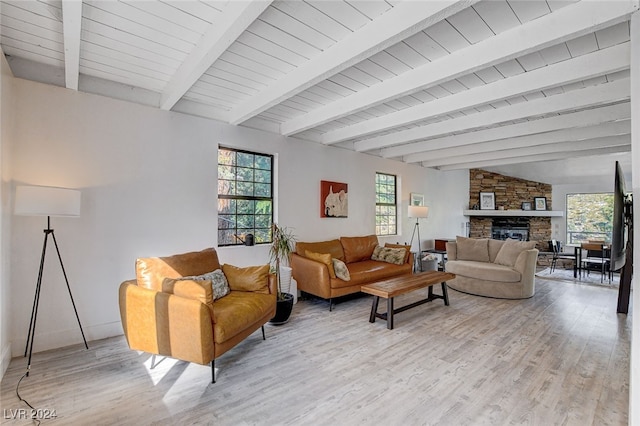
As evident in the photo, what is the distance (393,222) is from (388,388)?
182 inches

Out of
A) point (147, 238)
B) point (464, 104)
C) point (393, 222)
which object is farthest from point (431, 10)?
point (393, 222)

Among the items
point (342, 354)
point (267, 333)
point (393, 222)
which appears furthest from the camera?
point (393, 222)

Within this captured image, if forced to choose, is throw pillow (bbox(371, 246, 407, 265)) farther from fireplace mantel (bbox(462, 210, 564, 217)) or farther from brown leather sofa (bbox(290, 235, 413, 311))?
fireplace mantel (bbox(462, 210, 564, 217))

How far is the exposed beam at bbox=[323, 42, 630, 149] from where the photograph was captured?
2371 millimetres

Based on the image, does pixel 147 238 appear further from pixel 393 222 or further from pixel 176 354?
pixel 393 222

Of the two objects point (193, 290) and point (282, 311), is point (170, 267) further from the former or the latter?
point (282, 311)

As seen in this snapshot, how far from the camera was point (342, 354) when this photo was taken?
271cm

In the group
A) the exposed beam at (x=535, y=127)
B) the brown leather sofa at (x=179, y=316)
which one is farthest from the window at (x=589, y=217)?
the brown leather sofa at (x=179, y=316)

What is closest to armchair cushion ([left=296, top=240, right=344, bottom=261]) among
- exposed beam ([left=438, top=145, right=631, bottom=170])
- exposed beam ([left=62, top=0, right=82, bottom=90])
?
exposed beam ([left=62, top=0, right=82, bottom=90])

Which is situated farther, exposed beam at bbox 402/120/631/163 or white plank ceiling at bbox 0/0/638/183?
exposed beam at bbox 402/120/631/163

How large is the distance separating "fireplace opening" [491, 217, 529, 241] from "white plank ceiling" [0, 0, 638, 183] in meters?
5.03

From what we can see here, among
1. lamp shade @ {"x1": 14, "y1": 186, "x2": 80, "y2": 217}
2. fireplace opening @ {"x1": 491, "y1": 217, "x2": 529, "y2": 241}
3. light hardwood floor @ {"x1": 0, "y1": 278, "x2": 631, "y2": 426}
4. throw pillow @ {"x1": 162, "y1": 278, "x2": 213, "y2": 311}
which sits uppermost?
lamp shade @ {"x1": 14, "y1": 186, "x2": 80, "y2": 217}

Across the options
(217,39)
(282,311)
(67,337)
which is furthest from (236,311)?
(217,39)

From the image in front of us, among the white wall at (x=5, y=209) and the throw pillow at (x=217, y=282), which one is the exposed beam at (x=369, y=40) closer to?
the throw pillow at (x=217, y=282)
